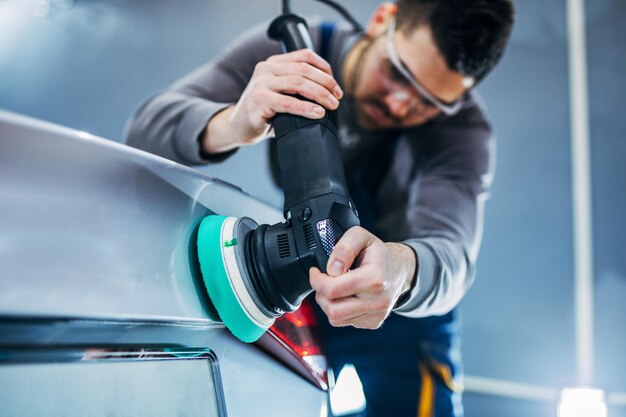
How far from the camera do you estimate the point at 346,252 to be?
0.51m

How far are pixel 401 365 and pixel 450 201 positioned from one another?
1.57ft

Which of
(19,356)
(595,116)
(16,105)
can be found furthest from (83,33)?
(19,356)

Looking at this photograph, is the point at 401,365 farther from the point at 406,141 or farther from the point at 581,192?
the point at 581,192

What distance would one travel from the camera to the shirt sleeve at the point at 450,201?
995mm

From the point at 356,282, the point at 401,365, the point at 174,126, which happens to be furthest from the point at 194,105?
the point at 401,365

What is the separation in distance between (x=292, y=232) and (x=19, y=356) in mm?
286

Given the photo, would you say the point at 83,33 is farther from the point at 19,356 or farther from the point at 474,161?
the point at 19,356

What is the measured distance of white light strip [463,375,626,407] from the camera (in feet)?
6.10

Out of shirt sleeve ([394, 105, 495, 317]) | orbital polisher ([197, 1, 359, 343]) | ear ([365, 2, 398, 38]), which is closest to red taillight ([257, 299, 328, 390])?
orbital polisher ([197, 1, 359, 343])

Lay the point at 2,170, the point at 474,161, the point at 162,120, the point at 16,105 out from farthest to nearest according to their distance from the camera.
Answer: the point at 16,105, the point at 474,161, the point at 162,120, the point at 2,170

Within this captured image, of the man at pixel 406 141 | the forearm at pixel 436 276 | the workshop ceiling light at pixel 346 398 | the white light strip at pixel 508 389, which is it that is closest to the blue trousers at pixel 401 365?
the man at pixel 406 141

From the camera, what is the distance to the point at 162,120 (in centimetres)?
107

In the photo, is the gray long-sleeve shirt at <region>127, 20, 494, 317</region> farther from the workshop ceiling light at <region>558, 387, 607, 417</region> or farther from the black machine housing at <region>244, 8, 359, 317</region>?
the workshop ceiling light at <region>558, 387, 607, 417</region>

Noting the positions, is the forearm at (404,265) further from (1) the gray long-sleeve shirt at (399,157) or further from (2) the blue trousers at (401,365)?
(2) the blue trousers at (401,365)
